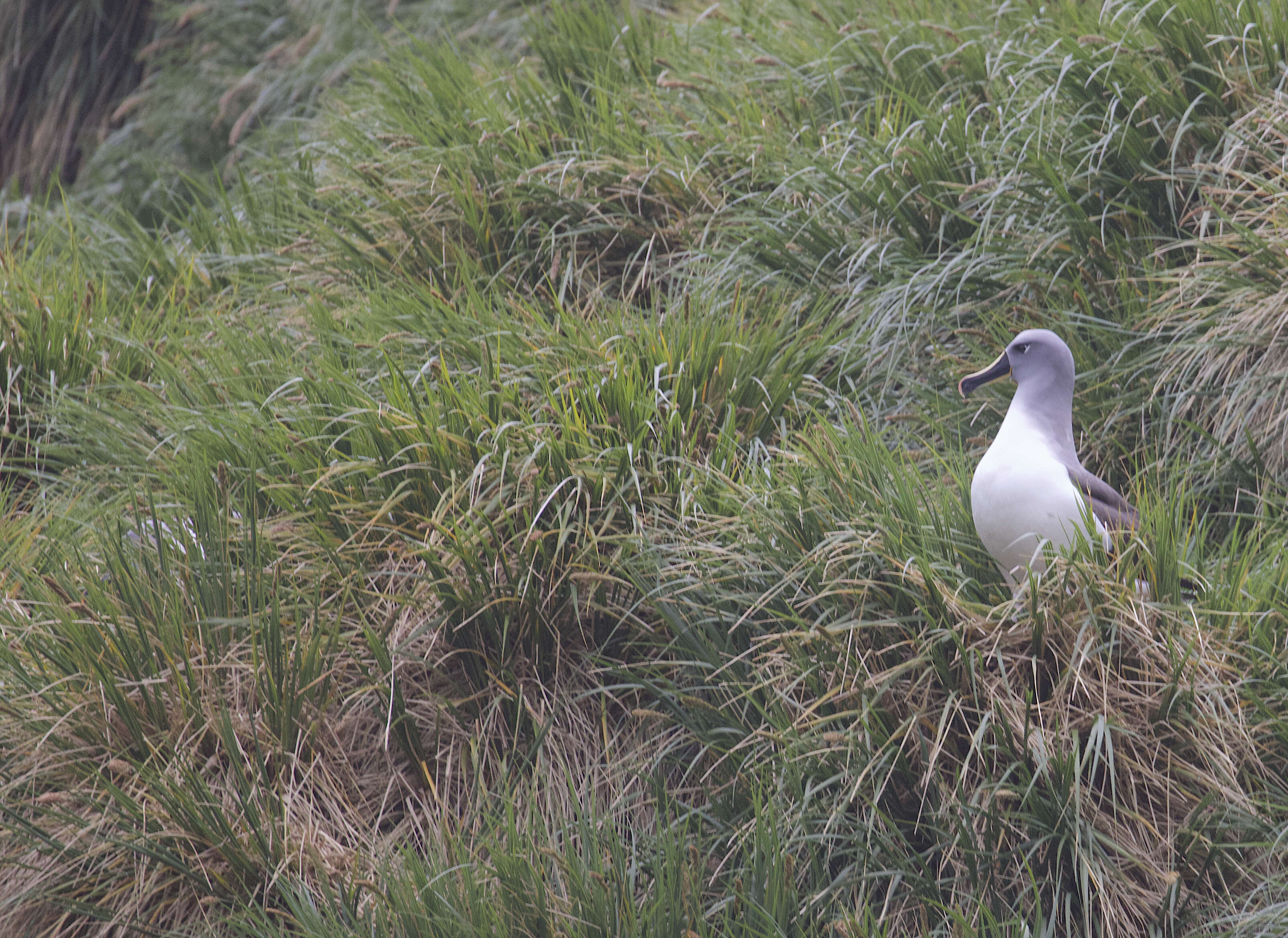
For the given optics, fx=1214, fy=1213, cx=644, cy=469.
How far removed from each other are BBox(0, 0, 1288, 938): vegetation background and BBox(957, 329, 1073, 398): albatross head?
12.2 inches

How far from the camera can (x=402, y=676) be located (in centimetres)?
281

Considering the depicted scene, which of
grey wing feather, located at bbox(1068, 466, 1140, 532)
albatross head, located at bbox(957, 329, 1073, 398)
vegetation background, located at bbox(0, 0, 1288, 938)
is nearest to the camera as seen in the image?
vegetation background, located at bbox(0, 0, 1288, 938)

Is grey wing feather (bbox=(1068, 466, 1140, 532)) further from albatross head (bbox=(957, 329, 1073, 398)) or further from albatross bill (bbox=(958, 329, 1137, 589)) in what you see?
albatross head (bbox=(957, 329, 1073, 398))

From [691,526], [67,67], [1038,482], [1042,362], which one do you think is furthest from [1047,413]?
[67,67]

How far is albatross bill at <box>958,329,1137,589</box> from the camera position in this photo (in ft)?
7.70

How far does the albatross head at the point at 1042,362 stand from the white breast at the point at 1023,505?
18 cm

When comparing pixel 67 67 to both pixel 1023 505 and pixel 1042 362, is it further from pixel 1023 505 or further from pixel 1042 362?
pixel 1023 505

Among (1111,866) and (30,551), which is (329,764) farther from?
(1111,866)

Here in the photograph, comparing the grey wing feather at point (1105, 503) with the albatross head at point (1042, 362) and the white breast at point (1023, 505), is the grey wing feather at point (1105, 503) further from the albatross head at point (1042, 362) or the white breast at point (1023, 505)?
the albatross head at point (1042, 362)

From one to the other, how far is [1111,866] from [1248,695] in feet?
1.38

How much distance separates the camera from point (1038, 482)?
2.35 meters


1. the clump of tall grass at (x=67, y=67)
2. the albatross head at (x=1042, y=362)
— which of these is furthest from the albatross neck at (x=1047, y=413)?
the clump of tall grass at (x=67, y=67)

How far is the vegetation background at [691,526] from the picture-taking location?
7.50ft

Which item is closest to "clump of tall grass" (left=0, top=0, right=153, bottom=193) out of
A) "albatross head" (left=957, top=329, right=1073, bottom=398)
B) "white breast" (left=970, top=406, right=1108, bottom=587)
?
"albatross head" (left=957, top=329, right=1073, bottom=398)
